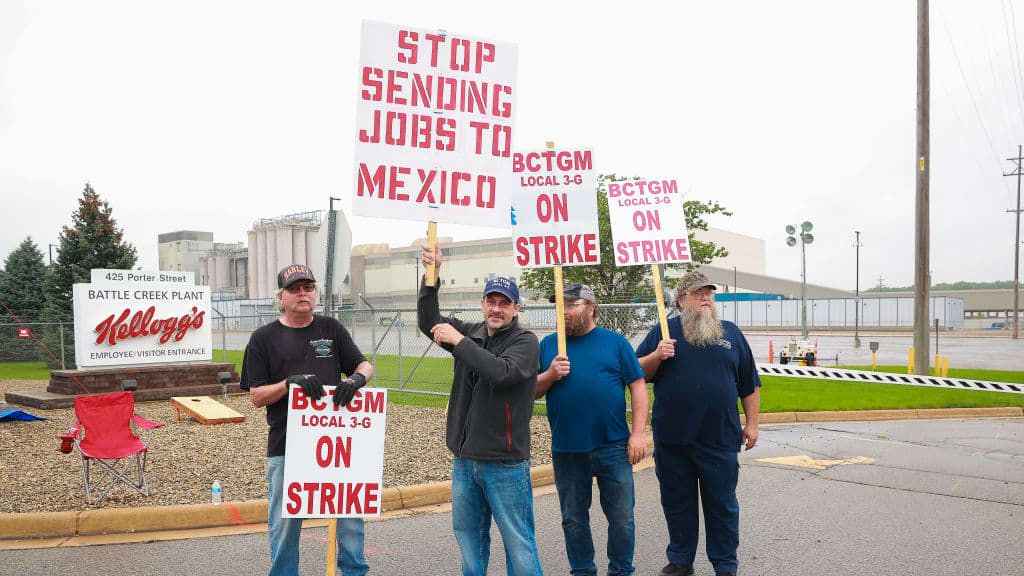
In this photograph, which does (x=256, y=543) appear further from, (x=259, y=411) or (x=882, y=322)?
(x=882, y=322)

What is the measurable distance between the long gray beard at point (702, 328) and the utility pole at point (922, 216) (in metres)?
15.5

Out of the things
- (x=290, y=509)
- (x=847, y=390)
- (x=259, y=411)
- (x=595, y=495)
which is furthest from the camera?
(x=847, y=390)

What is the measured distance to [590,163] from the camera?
20.2ft

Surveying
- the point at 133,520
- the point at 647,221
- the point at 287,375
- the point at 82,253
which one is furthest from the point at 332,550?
the point at 82,253

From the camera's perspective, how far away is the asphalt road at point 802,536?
19.0ft

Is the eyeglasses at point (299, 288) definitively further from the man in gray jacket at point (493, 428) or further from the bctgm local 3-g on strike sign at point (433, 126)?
the man in gray jacket at point (493, 428)

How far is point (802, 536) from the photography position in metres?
6.48

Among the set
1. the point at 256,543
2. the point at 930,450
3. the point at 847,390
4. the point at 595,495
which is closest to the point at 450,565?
the point at 256,543

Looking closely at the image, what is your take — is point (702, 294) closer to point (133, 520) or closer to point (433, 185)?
point (433, 185)

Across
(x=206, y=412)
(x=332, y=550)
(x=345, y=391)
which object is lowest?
(x=206, y=412)

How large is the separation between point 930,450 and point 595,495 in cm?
505

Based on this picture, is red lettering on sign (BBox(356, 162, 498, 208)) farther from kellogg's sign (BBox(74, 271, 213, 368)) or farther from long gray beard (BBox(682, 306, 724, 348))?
kellogg's sign (BBox(74, 271, 213, 368))

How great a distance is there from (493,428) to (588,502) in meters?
1.25

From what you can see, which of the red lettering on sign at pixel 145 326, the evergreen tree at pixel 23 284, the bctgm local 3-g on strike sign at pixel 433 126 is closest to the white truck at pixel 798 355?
the red lettering on sign at pixel 145 326
